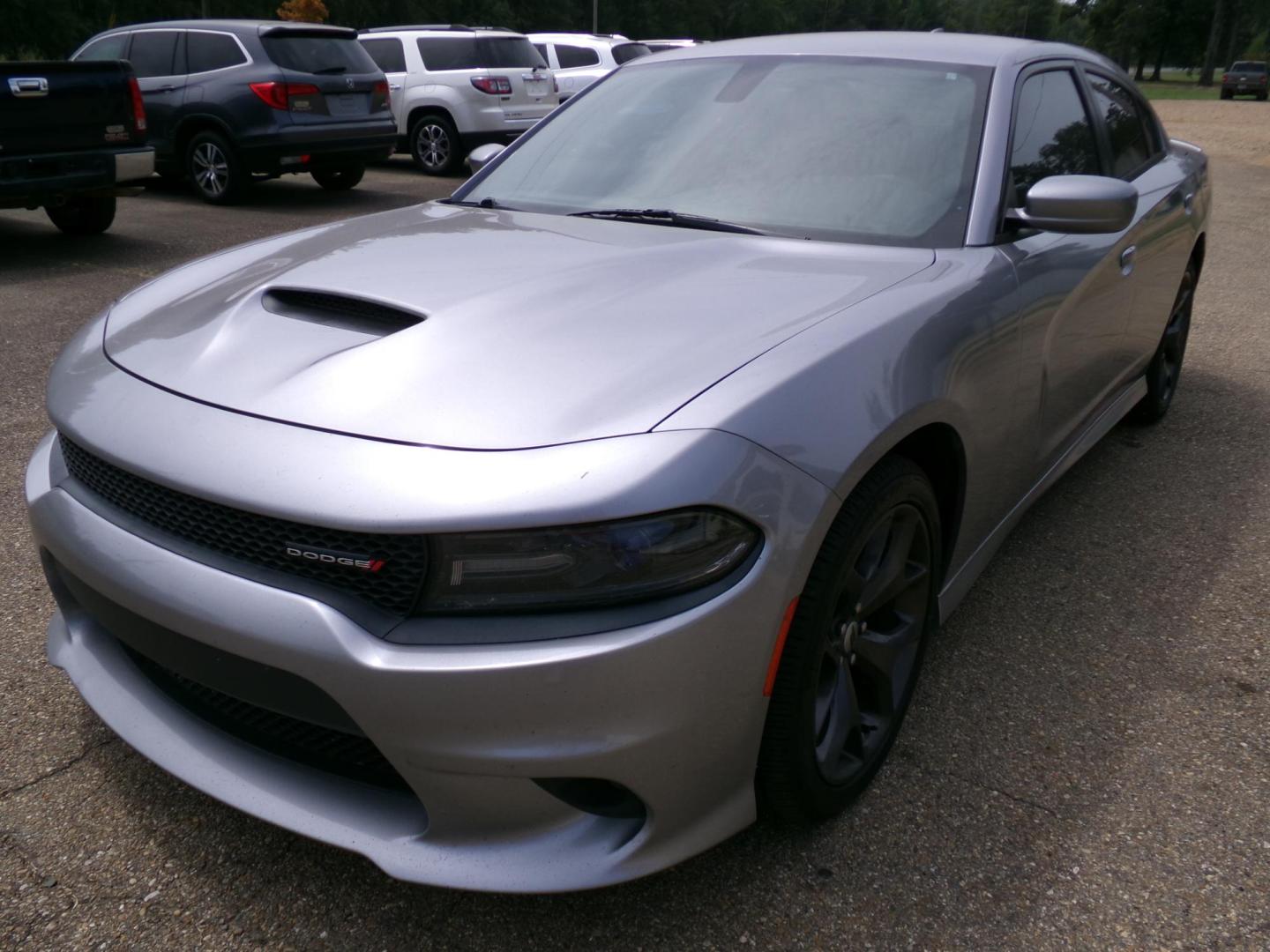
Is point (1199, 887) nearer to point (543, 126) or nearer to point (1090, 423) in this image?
point (1090, 423)

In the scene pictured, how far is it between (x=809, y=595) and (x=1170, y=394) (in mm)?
3723

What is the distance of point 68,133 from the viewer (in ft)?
24.6

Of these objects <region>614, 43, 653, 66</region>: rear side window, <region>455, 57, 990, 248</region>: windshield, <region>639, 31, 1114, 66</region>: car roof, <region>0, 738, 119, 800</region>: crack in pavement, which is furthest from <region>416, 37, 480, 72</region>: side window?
<region>0, 738, 119, 800</region>: crack in pavement

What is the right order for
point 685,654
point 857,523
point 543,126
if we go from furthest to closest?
point 543,126
point 857,523
point 685,654

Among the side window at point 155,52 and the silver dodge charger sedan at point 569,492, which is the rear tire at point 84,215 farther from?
the silver dodge charger sedan at point 569,492

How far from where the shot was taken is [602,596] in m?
1.68

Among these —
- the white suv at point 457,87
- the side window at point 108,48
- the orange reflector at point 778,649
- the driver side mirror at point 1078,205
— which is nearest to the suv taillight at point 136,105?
the side window at point 108,48

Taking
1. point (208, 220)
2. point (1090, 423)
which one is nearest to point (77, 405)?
point (1090, 423)

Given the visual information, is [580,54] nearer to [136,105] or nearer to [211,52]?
[211,52]

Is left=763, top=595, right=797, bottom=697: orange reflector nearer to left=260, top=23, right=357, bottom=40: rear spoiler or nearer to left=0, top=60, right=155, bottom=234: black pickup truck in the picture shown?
left=0, top=60, right=155, bottom=234: black pickup truck

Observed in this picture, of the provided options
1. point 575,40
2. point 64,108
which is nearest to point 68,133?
point 64,108

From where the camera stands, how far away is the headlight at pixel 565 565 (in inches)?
65.4

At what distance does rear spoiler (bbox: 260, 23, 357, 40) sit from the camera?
10.3m

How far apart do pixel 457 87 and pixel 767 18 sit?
73859mm
